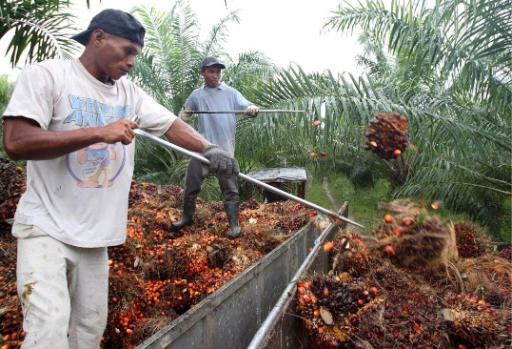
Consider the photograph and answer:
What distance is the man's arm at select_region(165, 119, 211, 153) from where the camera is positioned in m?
2.63

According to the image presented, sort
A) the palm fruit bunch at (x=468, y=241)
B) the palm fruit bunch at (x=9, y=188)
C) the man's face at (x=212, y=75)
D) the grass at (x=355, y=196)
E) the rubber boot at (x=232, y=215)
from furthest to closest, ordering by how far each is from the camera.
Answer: the grass at (x=355, y=196)
the man's face at (x=212, y=75)
the rubber boot at (x=232, y=215)
the palm fruit bunch at (x=468, y=241)
the palm fruit bunch at (x=9, y=188)

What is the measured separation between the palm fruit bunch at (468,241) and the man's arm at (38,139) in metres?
3.61

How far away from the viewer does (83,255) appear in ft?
6.66

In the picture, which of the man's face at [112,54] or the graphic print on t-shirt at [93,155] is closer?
the graphic print on t-shirt at [93,155]

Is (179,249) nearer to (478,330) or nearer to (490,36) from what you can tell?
(478,330)

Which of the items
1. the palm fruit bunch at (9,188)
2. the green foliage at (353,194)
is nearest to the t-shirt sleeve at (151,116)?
the palm fruit bunch at (9,188)

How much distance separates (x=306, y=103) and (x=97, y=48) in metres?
3.30

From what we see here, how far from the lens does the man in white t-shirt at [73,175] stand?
5.82 ft

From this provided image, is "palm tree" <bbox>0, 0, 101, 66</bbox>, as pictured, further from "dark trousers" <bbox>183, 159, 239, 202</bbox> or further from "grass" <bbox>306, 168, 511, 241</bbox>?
"grass" <bbox>306, 168, 511, 241</bbox>

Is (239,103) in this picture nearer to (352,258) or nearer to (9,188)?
(352,258)

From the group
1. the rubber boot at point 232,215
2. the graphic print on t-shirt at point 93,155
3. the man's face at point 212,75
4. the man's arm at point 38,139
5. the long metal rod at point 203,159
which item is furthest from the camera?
the man's face at point 212,75

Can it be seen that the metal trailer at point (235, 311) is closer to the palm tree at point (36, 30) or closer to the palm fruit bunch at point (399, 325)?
the palm fruit bunch at point (399, 325)

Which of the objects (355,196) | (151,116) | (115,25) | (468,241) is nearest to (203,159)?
(151,116)

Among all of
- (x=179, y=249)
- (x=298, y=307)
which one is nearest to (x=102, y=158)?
(x=298, y=307)
